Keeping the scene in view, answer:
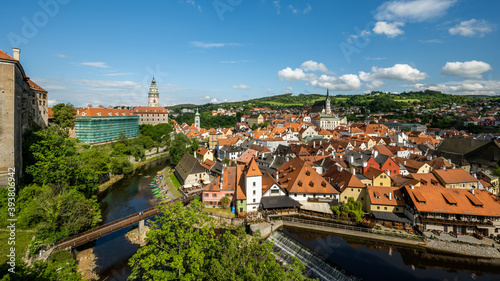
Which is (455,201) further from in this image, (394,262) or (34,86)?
(34,86)

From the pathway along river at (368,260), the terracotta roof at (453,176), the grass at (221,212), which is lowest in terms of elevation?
the pathway along river at (368,260)

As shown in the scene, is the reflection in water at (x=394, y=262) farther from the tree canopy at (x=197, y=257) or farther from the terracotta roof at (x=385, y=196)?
the tree canopy at (x=197, y=257)

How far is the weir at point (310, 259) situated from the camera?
17.3 meters

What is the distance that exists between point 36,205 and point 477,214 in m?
39.0

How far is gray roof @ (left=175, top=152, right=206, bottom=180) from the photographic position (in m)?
37.3

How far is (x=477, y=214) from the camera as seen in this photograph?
22.5 m

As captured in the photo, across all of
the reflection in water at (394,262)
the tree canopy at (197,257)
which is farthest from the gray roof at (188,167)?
the tree canopy at (197,257)

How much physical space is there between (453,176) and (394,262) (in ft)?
62.7

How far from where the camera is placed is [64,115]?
51594 millimetres

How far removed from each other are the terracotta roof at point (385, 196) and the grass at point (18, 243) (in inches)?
1212

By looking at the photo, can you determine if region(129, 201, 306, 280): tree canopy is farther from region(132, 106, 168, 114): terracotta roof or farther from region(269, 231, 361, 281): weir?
region(132, 106, 168, 114): terracotta roof

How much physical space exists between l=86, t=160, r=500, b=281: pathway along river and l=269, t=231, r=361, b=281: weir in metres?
1.47

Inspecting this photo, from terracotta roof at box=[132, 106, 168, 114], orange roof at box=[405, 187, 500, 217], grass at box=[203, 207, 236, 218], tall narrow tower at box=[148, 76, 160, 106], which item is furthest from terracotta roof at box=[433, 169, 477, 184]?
tall narrow tower at box=[148, 76, 160, 106]

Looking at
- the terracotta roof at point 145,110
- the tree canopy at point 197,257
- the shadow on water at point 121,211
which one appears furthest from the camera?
the terracotta roof at point 145,110
